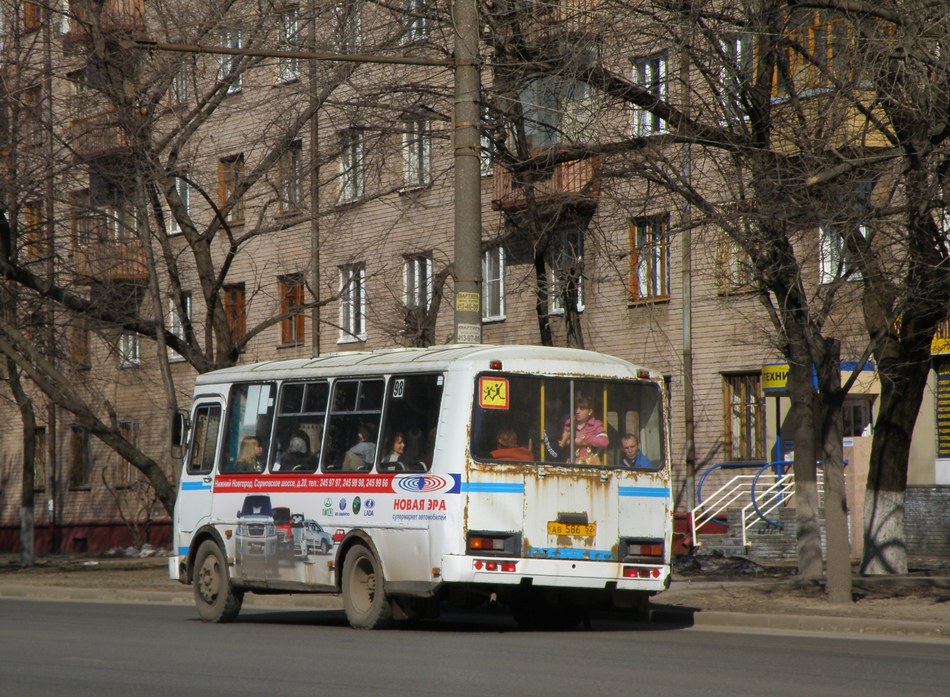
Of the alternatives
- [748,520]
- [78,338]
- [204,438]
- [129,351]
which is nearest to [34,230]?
[129,351]

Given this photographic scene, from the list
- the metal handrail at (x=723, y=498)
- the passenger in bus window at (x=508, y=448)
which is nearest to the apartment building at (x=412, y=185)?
the metal handrail at (x=723, y=498)

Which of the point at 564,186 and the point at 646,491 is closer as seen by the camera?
the point at 646,491

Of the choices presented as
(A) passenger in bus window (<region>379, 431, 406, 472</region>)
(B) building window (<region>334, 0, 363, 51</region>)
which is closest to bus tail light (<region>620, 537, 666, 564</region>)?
(A) passenger in bus window (<region>379, 431, 406, 472</region>)

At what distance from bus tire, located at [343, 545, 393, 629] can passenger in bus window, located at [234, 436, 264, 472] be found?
208 centimetres

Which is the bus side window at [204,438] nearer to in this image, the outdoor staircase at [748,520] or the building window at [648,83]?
the building window at [648,83]

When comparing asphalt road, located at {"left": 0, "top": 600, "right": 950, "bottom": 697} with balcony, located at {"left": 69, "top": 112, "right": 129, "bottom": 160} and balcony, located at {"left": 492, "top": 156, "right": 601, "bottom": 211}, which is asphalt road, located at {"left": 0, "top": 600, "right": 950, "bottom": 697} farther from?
balcony, located at {"left": 69, "top": 112, "right": 129, "bottom": 160}

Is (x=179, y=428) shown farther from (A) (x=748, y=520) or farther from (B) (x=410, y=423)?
(A) (x=748, y=520)

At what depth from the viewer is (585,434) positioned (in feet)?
54.1

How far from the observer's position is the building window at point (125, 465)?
4744 cm

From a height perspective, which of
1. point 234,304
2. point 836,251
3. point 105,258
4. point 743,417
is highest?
point 234,304

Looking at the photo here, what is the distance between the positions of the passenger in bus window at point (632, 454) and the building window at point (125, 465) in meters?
32.4

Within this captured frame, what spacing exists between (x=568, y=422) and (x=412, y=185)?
32.5 feet

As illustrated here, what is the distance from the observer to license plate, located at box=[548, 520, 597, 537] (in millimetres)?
16078

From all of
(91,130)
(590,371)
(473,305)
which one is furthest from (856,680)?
(91,130)
